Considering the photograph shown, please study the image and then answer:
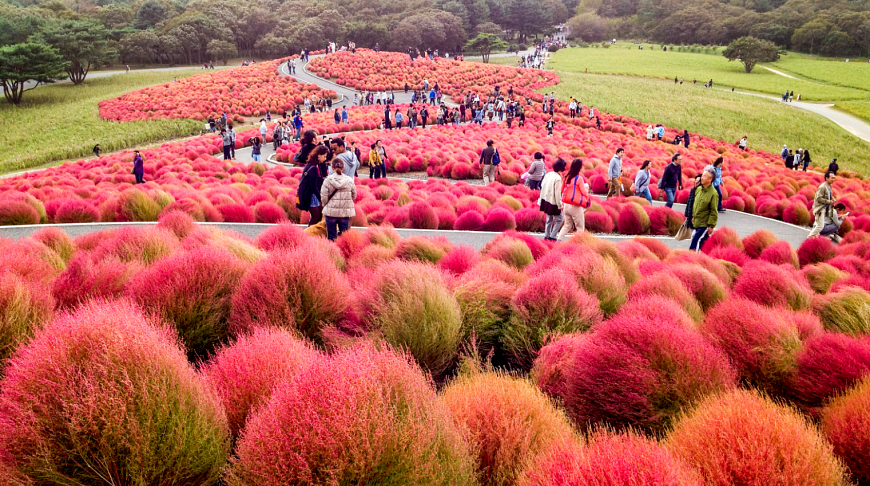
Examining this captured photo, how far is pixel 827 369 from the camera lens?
12.2 ft

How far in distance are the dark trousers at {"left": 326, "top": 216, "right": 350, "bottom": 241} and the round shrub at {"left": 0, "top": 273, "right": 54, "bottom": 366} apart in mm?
4507

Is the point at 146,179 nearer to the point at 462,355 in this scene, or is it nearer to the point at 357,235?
the point at 357,235

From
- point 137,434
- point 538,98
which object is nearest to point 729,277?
point 137,434

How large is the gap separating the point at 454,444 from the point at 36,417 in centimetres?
202

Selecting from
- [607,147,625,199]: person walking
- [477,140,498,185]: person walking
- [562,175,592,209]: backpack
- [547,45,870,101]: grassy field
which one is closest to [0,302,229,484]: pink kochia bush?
[562,175,592,209]: backpack

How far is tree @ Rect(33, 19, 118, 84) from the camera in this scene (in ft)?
195

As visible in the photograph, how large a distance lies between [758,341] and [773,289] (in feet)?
7.37

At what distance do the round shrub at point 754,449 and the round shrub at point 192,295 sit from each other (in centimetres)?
361

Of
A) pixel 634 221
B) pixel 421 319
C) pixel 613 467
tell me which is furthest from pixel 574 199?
pixel 613 467

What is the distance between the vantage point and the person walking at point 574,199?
9.03 metres

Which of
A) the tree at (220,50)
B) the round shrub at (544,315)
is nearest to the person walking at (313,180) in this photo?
the round shrub at (544,315)

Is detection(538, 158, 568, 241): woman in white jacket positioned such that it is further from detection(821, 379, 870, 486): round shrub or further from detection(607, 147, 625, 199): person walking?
detection(821, 379, 870, 486): round shrub

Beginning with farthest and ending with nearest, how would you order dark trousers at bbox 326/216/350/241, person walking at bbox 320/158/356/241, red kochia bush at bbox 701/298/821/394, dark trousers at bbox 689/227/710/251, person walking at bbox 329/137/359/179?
person walking at bbox 329/137/359/179 < dark trousers at bbox 689/227/710/251 < dark trousers at bbox 326/216/350/241 < person walking at bbox 320/158/356/241 < red kochia bush at bbox 701/298/821/394

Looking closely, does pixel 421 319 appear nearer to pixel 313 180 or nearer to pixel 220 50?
pixel 313 180
